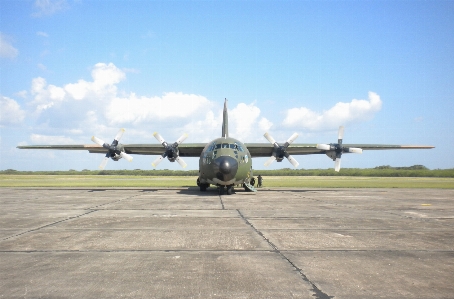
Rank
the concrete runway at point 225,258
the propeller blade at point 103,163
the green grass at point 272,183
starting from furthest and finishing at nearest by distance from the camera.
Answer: the green grass at point 272,183 < the propeller blade at point 103,163 < the concrete runway at point 225,258

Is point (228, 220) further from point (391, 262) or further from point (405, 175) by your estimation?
point (405, 175)

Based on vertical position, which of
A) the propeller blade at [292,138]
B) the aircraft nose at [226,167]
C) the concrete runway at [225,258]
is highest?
the propeller blade at [292,138]

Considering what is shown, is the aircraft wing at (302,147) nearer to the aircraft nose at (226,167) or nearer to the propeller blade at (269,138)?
the propeller blade at (269,138)

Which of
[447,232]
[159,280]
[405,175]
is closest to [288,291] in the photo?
[159,280]

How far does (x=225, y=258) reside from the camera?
695cm

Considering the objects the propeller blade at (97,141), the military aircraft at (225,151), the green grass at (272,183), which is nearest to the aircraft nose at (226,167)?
the military aircraft at (225,151)

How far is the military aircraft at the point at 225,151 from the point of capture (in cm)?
2425

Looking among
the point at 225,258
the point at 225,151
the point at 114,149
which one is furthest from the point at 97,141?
the point at 225,258

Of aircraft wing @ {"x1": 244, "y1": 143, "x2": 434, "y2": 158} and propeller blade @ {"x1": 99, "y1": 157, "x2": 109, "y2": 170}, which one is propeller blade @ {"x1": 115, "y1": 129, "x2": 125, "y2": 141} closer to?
propeller blade @ {"x1": 99, "y1": 157, "x2": 109, "y2": 170}

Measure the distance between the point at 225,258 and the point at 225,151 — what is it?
57.8 feet

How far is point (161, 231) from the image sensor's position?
33.3 feet

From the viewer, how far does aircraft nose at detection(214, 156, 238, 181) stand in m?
23.2

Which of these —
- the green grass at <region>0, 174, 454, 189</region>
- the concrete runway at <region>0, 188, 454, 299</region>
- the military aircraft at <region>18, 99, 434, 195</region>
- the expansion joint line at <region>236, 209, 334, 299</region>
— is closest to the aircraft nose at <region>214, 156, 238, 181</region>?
the military aircraft at <region>18, 99, 434, 195</region>

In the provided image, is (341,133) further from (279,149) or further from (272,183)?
(272,183)
